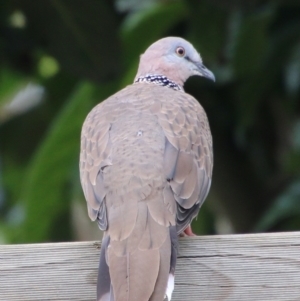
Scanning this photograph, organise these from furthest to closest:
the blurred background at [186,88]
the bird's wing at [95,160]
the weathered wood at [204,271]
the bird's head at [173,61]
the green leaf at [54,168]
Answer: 1. the green leaf at [54,168]
2. the blurred background at [186,88]
3. the bird's head at [173,61]
4. the bird's wing at [95,160]
5. the weathered wood at [204,271]

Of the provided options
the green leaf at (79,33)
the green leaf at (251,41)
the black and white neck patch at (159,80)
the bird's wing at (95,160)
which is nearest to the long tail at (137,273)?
the bird's wing at (95,160)

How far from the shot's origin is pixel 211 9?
579 cm

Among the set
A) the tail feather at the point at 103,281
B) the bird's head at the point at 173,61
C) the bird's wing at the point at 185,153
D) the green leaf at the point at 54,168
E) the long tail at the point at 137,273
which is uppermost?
the tail feather at the point at 103,281

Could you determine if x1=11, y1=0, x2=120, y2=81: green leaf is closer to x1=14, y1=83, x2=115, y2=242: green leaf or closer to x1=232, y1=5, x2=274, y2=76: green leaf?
x1=14, y1=83, x2=115, y2=242: green leaf

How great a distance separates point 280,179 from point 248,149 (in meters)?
0.36

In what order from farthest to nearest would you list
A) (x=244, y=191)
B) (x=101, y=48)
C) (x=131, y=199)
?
(x=244, y=191) → (x=101, y=48) → (x=131, y=199)

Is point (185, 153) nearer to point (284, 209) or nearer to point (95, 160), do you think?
point (95, 160)

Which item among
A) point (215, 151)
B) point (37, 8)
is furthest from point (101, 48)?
point (215, 151)

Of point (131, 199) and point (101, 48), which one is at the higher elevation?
point (131, 199)

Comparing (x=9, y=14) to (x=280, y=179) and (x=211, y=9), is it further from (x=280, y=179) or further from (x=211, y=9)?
(x=280, y=179)

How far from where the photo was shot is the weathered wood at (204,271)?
280 cm

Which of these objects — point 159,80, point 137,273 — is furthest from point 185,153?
point 159,80

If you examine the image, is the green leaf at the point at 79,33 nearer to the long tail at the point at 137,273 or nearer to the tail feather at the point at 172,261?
the tail feather at the point at 172,261

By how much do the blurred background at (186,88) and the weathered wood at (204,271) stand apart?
2.55 meters
